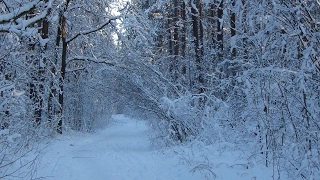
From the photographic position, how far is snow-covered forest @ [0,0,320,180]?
4402 mm

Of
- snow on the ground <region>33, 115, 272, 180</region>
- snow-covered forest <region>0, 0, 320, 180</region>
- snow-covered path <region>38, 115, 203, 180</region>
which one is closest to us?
snow-covered forest <region>0, 0, 320, 180</region>

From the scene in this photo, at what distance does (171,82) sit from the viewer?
13578 mm

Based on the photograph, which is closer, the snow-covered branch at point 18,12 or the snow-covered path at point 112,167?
the snow-covered branch at point 18,12

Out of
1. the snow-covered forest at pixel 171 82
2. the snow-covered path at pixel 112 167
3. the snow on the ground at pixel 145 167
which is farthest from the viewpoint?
the snow-covered path at pixel 112 167

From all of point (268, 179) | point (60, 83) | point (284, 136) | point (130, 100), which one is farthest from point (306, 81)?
point (60, 83)

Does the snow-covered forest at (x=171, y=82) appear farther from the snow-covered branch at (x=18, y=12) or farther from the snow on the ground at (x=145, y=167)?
the snow on the ground at (x=145, y=167)

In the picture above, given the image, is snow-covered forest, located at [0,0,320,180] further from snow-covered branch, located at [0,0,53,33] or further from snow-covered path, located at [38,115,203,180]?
snow-covered path, located at [38,115,203,180]

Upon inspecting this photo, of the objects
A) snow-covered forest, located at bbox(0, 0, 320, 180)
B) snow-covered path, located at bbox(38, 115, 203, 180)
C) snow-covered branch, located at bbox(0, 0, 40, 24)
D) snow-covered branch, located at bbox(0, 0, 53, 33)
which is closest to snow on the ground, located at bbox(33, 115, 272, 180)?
snow-covered path, located at bbox(38, 115, 203, 180)

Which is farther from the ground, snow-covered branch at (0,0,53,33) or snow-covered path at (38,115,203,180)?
snow-covered branch at (0,0,53,33)

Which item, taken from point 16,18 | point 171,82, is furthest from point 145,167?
point 171,82

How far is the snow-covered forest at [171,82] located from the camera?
14.4 feet

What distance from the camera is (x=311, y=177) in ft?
12.8

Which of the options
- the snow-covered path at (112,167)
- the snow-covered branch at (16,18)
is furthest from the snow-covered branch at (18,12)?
the snow-covered path at (112,167)

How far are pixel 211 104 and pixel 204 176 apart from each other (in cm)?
460
